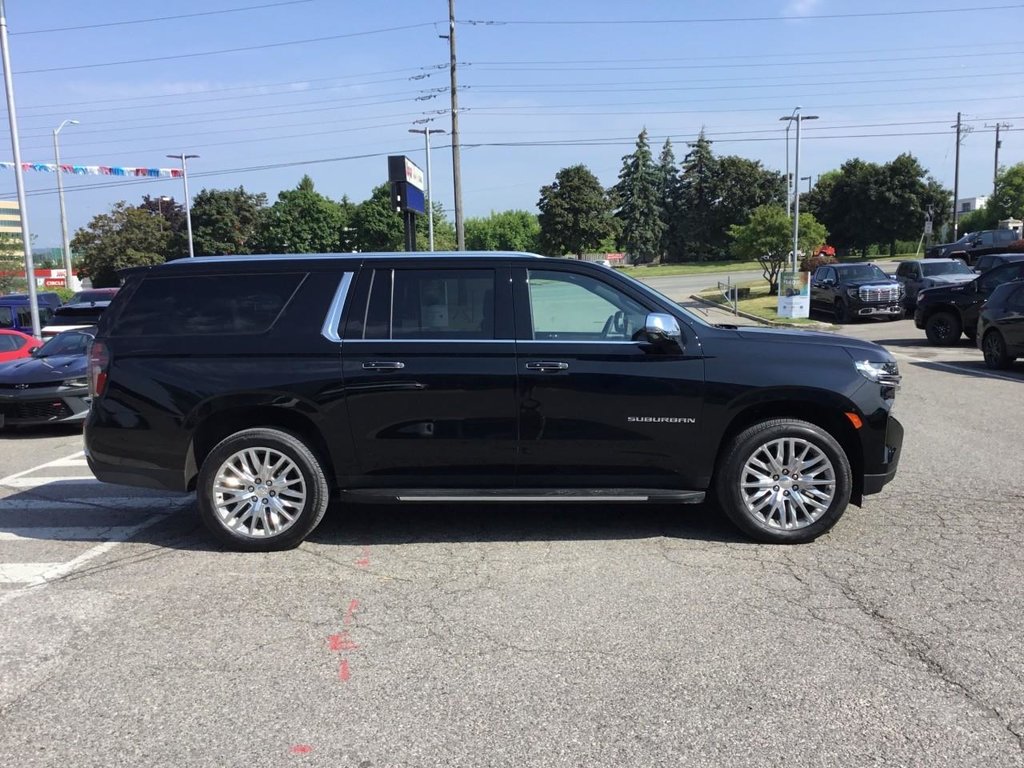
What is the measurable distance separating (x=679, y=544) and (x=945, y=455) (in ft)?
12.7

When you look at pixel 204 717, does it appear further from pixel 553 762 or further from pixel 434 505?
pixel 434 505

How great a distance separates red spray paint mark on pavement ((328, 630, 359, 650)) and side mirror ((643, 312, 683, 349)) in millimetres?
2569

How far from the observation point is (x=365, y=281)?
5.49 meters

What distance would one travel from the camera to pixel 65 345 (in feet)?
40.7

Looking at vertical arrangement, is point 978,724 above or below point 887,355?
below

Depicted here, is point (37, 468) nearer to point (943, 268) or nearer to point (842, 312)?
point (842, 312)

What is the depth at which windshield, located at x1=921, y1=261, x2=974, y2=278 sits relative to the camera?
84.9 feet

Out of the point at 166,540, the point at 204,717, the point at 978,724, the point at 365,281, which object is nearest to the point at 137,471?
the point at 166,540

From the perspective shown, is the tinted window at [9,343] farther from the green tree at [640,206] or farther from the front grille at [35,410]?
the green tree at [640,206]

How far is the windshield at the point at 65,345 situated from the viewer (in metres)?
12.1

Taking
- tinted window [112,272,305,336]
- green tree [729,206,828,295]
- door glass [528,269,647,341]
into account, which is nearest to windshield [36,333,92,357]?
tinted window [112,272,305,336]

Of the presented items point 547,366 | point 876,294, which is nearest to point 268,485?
point 547,366

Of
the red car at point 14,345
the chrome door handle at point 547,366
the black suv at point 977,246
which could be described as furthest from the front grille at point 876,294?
the black suv at point 977,246

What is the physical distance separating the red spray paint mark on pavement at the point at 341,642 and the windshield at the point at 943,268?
26.1 meters
